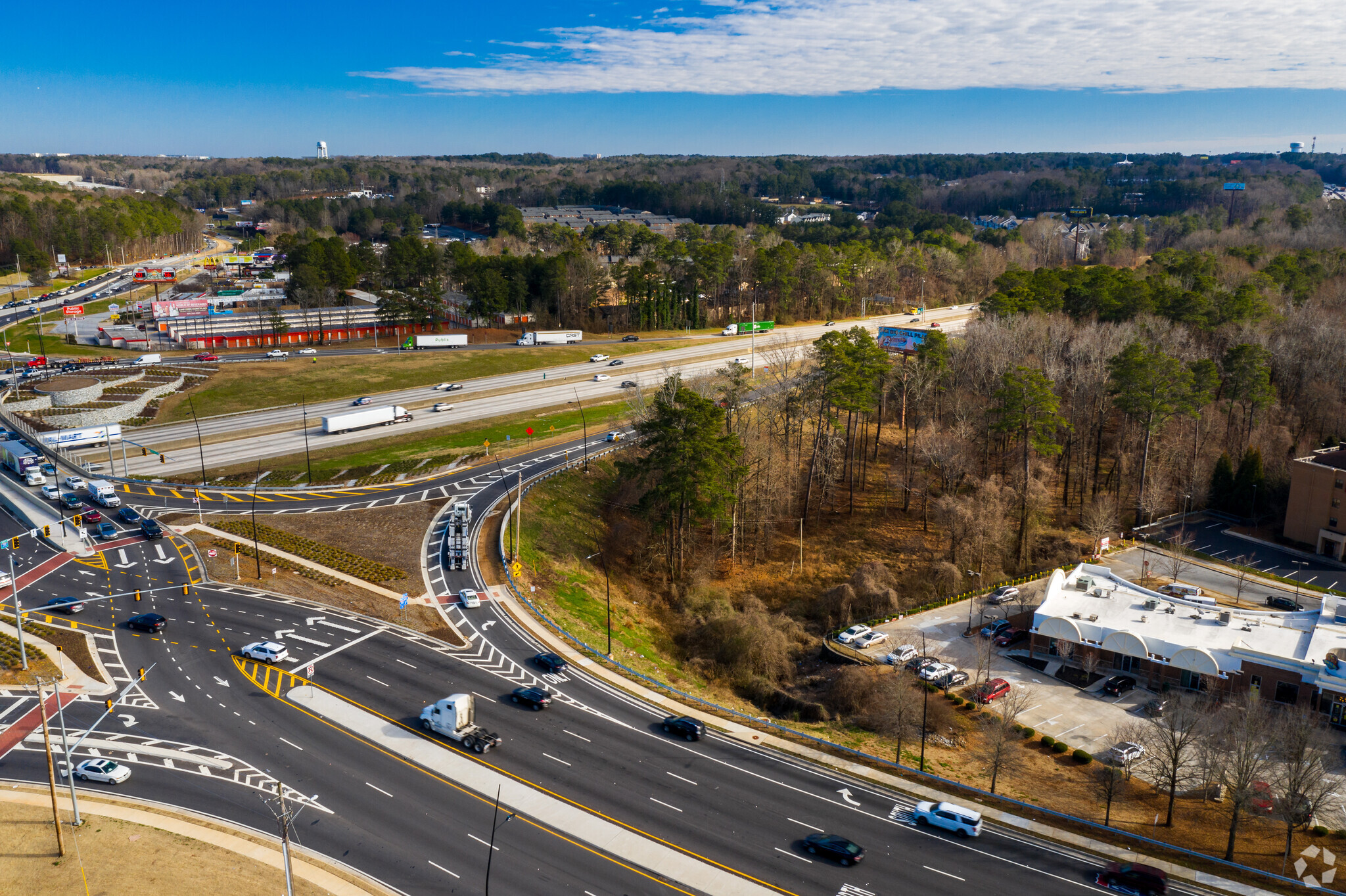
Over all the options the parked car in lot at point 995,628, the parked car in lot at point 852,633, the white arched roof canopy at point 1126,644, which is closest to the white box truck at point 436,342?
the parked car in lot at point 852,633

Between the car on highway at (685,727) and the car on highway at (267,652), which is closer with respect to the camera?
the car on highway at (685,727)

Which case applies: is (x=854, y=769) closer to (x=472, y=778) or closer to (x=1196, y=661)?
(x=472, y=778)

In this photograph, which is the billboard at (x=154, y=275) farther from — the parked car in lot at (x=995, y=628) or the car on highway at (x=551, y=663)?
the parked car in lot at (x=995, y=628)

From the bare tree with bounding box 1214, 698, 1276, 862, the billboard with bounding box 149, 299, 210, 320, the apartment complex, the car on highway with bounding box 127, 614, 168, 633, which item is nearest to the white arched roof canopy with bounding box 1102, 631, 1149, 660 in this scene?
the bare tree with bounding box 1214, 698, 1276, 862

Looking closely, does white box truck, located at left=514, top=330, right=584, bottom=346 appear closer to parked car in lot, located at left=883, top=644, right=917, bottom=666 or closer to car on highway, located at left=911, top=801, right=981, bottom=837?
parked car in lot, located at left=883, top=644, right=917, bottom=666

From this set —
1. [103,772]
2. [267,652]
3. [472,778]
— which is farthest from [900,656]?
[103,772]

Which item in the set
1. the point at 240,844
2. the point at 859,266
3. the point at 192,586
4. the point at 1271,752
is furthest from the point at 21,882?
the point at 859,266
